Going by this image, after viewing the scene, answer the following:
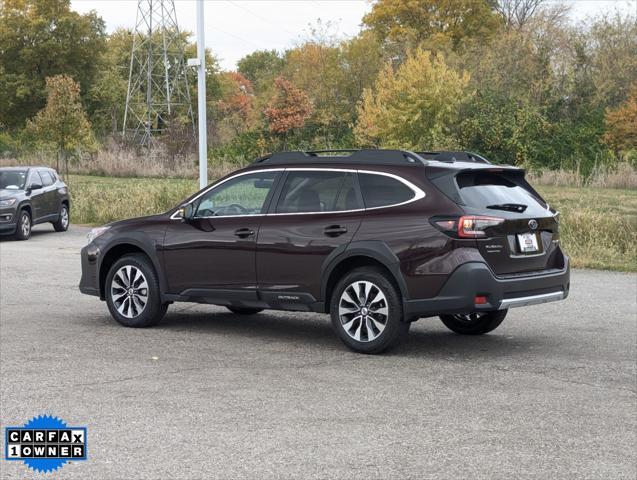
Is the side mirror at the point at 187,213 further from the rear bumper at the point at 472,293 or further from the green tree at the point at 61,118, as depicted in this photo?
the green tree at the point at 61,118

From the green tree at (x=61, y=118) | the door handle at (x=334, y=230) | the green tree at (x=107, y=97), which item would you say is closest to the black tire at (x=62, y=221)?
the green tree at (x=61, y=118)

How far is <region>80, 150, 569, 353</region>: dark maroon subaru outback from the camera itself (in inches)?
351

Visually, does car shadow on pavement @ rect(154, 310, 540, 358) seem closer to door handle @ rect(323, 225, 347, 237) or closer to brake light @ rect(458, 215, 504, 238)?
door handle @ rect(323, 225, 347, 237)

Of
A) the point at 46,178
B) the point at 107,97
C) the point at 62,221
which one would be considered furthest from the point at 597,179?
the point at 107,97

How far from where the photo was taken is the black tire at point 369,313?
909 centimetres

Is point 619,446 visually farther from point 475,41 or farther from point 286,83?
point 475,41

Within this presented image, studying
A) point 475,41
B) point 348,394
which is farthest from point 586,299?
point 475,41

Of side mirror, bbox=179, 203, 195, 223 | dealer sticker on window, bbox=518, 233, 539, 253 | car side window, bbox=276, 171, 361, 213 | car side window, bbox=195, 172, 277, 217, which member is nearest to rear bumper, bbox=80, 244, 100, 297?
side mirror, bbox=179, 203, 195, 223

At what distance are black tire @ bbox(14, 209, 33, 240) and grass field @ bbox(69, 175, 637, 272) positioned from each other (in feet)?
10.8

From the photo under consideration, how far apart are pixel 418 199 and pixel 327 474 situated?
402 centimetres

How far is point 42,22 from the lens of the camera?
7356 centimetres

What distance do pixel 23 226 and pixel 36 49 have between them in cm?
5471

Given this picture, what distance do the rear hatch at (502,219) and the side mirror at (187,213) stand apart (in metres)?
2.58

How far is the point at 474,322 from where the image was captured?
10.5m
